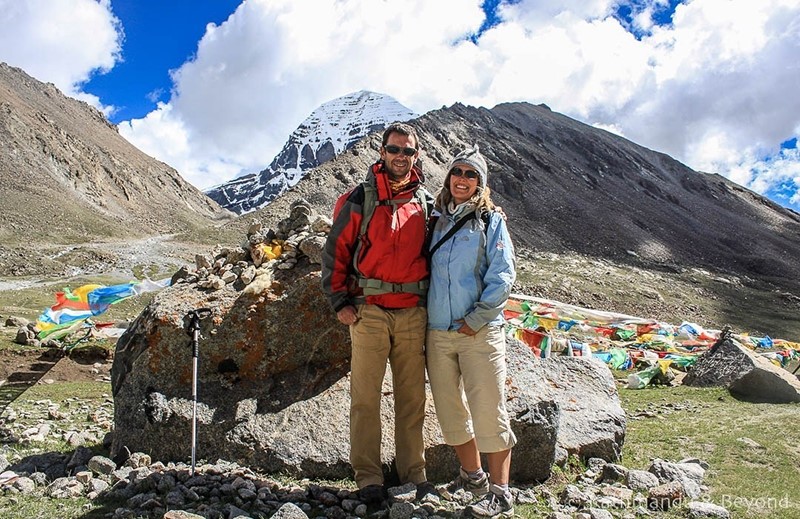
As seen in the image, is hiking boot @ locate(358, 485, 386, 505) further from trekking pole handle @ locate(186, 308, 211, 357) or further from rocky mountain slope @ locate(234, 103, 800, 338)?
rocky mountain slope @ locate(234, 103, 800, 338)

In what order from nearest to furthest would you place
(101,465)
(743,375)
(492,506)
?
1. (492,506)
2. (101,465)
3. (743,375)

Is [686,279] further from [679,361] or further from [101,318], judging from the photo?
[101,318]

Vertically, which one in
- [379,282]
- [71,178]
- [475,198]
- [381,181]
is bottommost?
[379,282]

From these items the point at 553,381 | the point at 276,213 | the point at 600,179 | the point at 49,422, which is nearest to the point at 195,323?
the point at 49,422

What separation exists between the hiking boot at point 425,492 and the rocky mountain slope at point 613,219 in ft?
137

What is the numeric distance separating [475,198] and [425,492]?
289 cm

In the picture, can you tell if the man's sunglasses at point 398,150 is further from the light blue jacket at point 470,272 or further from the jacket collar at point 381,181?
the light blue jacket at point 470,272

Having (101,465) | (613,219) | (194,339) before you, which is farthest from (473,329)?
(613,219)

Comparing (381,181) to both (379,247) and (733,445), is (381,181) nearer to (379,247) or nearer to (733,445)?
(379,247)

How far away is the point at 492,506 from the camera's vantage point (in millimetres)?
4727

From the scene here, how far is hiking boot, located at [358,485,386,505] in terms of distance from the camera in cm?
502

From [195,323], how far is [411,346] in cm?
259

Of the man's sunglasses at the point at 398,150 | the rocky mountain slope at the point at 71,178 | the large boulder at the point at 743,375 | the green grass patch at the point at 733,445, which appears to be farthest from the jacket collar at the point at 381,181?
the rocky mountain slope at the point at 71,178

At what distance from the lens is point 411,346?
16.8 ft
